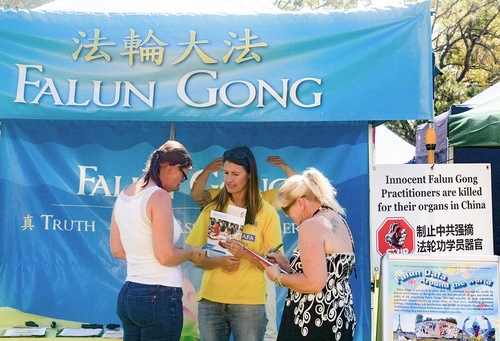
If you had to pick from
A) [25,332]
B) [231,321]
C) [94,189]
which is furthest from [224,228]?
[25,332]

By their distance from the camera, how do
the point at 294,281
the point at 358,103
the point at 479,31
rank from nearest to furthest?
the point at 294,281 < the point at 358,103 < the point at 479,31

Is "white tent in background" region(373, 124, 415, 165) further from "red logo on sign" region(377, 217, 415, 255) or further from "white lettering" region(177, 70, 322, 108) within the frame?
"white lettering" region(177, 70, 322, 108)

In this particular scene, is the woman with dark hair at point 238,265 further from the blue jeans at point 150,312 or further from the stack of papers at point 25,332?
the stack of papers at point 25,332

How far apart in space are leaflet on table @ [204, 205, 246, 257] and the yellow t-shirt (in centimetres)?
5

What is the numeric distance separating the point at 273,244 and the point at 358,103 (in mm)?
1023

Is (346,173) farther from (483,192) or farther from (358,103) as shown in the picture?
(483,192)

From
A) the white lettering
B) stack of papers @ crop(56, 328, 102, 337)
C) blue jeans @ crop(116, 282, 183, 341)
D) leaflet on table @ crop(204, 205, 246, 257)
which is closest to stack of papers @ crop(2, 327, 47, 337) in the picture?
stack of papers @ crop(56, 328, 102, 337)

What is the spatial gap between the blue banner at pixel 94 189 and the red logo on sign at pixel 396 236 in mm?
201

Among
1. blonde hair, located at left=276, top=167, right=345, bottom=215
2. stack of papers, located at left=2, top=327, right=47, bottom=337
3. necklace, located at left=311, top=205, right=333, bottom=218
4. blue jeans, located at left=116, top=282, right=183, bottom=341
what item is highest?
blonde hair, located at left=276, top=167, right=345, bottom=215

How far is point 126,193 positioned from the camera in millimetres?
3346

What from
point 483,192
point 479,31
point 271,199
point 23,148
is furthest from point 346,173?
point 479,31

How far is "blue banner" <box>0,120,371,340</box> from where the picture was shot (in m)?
4.39

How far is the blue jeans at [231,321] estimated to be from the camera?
381 centimetres

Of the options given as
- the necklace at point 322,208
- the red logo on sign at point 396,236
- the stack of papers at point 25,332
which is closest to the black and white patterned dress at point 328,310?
the necklace at point 322,208
